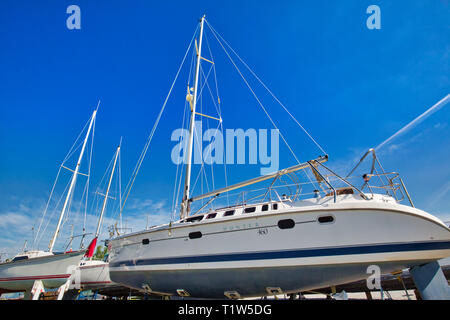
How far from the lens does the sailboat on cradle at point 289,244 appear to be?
5039 mm

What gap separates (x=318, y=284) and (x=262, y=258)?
5.40 ft

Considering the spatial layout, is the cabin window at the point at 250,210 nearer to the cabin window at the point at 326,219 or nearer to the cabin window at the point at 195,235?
the cabin window at the point at 195,235

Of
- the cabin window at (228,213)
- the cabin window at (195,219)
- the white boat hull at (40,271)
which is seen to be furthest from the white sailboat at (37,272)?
the cabin window at (228,213)

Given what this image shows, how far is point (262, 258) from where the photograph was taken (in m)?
5.70

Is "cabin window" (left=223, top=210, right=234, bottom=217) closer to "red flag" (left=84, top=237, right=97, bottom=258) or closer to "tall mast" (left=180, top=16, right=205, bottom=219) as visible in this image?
"tall mast" (left=180, top=16, right=205, bottom=219)

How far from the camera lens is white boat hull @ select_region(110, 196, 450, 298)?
5008 mm

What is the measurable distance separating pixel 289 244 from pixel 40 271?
14.1 metres

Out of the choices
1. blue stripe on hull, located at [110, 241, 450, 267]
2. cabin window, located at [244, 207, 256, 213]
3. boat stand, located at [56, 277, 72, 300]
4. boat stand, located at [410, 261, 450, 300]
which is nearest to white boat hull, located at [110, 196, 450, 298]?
blue stripe on hull, located at [110, 241, 450, 267]

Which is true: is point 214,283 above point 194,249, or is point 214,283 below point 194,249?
below

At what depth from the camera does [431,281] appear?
4.97 m

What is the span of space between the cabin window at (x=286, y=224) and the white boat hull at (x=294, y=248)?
10cm

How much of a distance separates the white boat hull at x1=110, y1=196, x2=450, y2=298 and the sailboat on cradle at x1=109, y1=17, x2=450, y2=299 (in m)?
0.02
